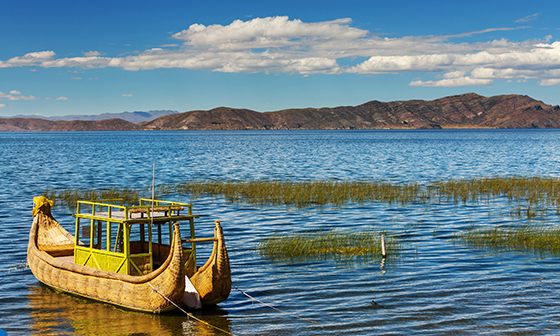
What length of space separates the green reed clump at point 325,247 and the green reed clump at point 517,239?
11.4 feet

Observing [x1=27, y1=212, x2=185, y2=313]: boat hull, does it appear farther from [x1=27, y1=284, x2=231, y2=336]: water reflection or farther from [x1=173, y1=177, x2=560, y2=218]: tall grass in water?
[x1=173, y1=177, x2=560, y2=218]: tall grass in water

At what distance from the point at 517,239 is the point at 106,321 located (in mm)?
17193

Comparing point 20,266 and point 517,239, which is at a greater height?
point 517,239

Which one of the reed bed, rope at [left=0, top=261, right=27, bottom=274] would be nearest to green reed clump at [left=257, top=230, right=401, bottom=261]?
rope at [left=0, top=261, right=27, bottom=274]

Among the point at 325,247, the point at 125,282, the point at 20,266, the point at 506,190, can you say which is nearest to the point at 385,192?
the point at 506,190

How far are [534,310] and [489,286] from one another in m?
2.21

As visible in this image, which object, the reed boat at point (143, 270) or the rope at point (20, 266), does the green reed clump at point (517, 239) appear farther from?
the rope at point (20, 266)

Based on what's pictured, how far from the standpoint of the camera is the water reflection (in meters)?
13.2

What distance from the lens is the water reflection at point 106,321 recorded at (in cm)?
1325

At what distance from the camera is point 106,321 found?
45.7 feet

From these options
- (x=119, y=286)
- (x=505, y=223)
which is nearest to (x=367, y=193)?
(x=505, y=223)

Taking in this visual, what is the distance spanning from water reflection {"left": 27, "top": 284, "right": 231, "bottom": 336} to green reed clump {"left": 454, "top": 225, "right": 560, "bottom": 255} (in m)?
13.1

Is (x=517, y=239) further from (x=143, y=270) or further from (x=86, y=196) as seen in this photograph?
(x=86, y=196)

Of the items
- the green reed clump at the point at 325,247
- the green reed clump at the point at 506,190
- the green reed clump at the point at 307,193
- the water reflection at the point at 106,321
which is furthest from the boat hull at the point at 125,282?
the green reed clump at the point at 506,190
